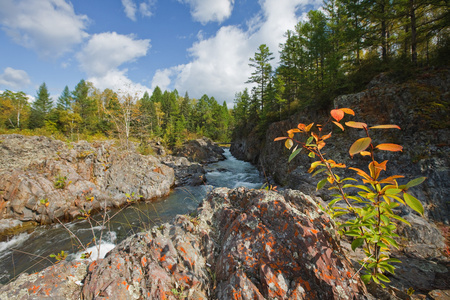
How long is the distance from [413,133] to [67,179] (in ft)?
56.6

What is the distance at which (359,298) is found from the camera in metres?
1.61

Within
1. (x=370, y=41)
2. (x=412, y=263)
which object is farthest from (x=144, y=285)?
(x=370, y=41)

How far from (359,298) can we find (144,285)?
218 centimetres

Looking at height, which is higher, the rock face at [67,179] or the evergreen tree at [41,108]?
the evergreen tree at [41,108]

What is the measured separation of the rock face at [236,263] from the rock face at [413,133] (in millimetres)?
4145

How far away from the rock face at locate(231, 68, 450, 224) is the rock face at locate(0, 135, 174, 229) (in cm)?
969

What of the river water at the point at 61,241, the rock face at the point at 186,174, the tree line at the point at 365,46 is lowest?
the river water at the point at 61,241

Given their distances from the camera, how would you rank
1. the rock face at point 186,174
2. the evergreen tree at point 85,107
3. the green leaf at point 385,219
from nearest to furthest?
the green leaf at point 385,219 < the rock face at point 186,174 < the evergreen tree at point 85,107

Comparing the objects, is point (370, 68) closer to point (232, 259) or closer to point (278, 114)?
point (278, 114)

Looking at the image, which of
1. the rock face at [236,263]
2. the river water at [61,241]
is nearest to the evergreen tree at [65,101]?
the river water at [61,241]

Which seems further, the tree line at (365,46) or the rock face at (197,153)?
the rock face at (197,153)

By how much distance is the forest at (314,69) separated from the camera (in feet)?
29.9

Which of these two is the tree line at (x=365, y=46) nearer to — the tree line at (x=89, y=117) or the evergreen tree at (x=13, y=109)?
the tree line at (x=89, y=117)

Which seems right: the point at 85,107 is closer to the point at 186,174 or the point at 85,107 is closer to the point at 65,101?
the point at 65,101
